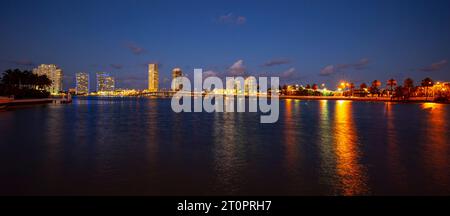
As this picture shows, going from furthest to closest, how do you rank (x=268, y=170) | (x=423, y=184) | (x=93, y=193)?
(x=268, y=170)
(x=423, y=184)
(x=93, y=193)

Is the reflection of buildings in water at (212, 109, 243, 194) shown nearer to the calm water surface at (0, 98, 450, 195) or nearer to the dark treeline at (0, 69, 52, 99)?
the calm water surface at (0, 98, 450, 195)

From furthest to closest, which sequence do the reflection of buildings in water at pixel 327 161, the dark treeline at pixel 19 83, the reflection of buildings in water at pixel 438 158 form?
the dark treeline at pixel 19 83, the reflection of buildings in water at pixel 438 158, the reflection of buildings in water at pixel 327 161

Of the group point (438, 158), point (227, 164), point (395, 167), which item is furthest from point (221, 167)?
point (438, 158)

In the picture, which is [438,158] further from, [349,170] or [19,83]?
[19,83]

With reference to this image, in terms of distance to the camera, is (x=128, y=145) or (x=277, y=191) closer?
(x=277, y=191)

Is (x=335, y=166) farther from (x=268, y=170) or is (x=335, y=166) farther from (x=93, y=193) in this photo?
(x=93, y=193)

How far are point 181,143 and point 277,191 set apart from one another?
9688 millimetres

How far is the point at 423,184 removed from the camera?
9.75 meters

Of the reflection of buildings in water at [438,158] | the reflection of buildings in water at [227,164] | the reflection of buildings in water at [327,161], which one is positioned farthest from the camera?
the reflection of buildings in water at [438,158]

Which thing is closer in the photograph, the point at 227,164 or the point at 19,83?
the point at 227,164

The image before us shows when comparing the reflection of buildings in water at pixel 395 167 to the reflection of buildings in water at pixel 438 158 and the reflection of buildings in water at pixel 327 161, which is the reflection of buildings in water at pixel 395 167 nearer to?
the reflection of buildings in water at pixel 438 158

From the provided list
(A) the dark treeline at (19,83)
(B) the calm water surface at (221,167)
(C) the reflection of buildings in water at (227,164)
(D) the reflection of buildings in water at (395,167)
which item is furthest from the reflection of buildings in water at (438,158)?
(A) the dark treeline at (19,83)

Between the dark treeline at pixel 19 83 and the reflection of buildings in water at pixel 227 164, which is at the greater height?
the dark treeline at pixel 19 83
